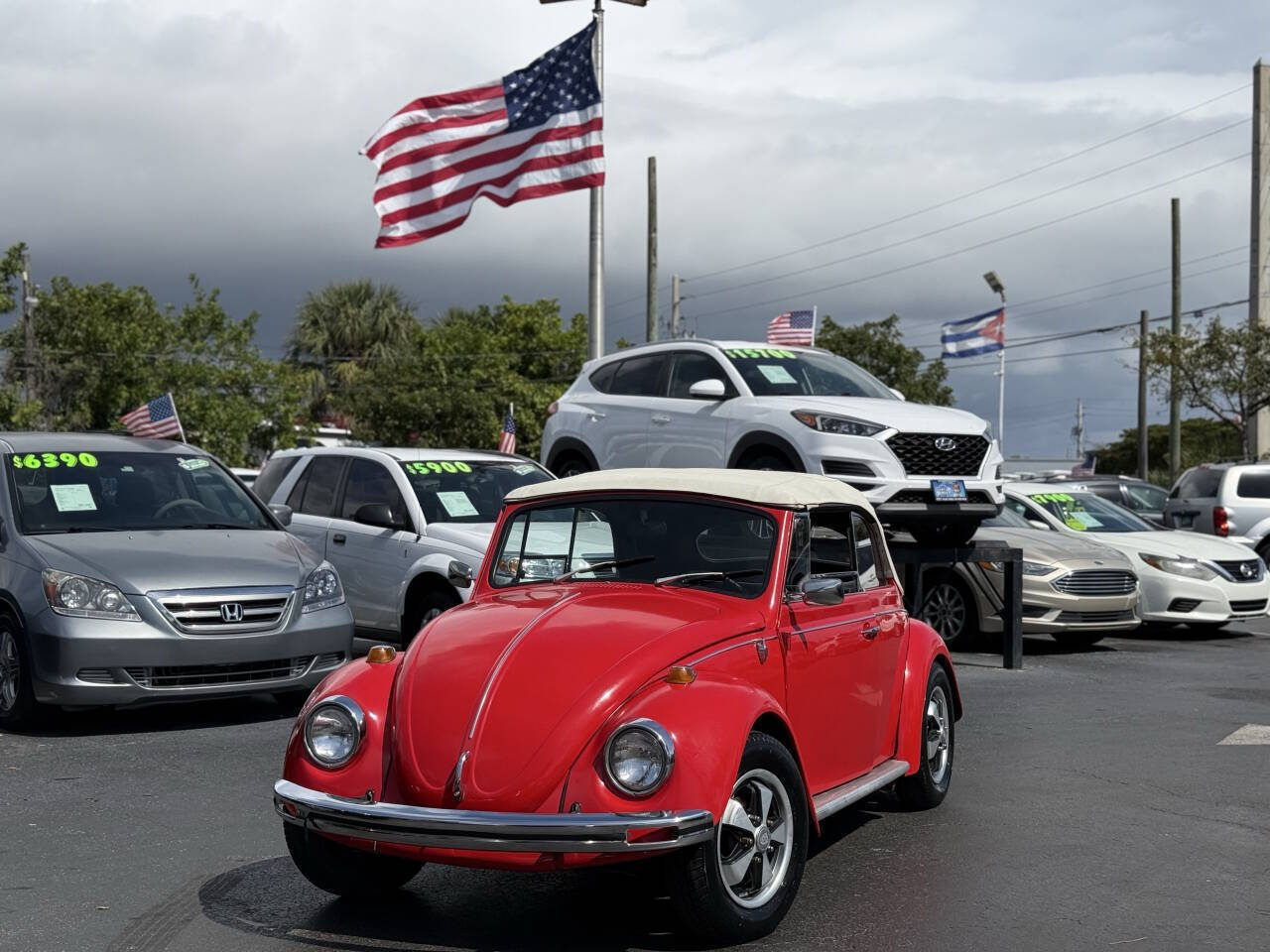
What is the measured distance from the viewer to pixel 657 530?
19.6 feet

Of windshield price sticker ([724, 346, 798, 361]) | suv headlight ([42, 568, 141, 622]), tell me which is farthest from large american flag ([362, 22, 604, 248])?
suv headlight ([42, 568, 141, 622])

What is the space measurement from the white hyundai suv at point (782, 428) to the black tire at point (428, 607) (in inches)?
90.8

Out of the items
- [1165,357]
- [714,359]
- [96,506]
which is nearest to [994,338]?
[1165,357]

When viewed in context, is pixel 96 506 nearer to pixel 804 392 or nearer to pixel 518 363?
pixel 804 392

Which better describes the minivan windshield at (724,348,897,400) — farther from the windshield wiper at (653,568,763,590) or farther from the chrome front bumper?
the chrome front bumper

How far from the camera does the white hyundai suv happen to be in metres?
10.9

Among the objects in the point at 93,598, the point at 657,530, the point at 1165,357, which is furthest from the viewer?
the point at 1165,357

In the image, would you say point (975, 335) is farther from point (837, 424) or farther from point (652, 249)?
point (837, 424)

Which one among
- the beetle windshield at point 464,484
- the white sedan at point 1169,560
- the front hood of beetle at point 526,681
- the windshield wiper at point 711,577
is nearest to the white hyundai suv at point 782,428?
the beetle windshield at point 464,484

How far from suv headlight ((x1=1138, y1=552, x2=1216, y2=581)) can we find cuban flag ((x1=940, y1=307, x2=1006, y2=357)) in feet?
83.5

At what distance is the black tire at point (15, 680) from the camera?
8.77 meters

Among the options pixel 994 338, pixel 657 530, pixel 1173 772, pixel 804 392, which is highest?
pixel 994 338

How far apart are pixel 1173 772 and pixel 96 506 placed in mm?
6790

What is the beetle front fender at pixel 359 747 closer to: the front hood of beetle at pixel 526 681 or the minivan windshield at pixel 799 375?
the front hood of beetle at pixel 526 681
